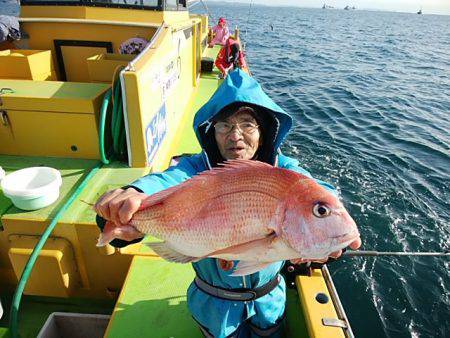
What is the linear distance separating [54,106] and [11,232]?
1435 millimetres

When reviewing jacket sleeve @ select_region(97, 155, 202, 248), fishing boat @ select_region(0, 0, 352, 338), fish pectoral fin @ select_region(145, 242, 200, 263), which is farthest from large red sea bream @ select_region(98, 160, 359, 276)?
fishing boat @ select_region(0, 0, 352, 338)

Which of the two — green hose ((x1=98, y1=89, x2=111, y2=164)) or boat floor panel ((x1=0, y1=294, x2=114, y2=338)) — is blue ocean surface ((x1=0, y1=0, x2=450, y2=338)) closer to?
boat floor panel ((x1=0, y1=294, x2=114, y2=338))

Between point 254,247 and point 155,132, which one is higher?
point 254,247

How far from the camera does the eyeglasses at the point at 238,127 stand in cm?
215

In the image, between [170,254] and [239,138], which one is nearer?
[170,254]

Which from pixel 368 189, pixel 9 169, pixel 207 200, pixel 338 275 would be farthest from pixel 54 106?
pixel 368 189

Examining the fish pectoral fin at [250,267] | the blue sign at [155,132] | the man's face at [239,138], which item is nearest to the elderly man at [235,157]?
the man's face at [239,138]

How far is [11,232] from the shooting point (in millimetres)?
2982

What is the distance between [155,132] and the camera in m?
4.30

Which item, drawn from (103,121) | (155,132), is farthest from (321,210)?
(155,132)

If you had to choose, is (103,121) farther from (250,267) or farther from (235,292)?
(250,267)

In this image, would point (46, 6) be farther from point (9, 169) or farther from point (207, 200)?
point (207, 200)

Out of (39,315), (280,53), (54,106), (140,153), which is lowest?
(280,53)

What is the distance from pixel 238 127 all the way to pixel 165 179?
577mm
